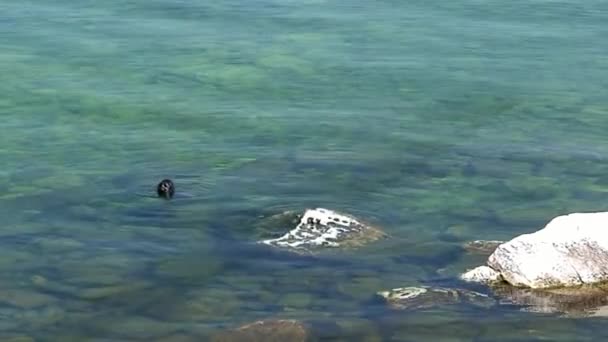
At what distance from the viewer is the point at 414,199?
14.8 m

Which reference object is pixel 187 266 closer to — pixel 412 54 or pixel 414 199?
pixel 414 199

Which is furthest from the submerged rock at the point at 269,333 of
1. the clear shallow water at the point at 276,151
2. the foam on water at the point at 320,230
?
the foam on water at the point at 320,230

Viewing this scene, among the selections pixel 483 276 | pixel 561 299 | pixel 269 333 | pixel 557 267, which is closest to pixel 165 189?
pixel 269 333

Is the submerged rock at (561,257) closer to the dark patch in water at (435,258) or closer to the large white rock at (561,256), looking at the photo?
the large white rock at (561,256)

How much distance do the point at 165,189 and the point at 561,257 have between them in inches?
180

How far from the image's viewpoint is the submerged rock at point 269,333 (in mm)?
11000

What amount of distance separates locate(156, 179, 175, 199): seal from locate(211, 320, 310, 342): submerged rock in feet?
11.6

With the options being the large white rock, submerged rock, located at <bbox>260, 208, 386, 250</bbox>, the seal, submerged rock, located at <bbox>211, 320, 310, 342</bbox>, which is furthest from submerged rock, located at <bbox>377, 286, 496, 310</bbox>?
the seal

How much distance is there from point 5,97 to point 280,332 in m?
9.26

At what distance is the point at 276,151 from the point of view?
54.3ft

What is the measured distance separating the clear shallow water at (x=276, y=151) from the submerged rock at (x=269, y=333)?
189 millimetres

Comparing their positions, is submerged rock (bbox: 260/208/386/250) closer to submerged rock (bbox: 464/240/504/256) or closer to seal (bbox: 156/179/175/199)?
submerged rock (bbox: 464/240/504/256)

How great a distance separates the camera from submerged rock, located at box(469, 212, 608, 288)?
38.7 feet

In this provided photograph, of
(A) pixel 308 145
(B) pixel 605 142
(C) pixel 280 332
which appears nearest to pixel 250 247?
(C) pixel 280 332
